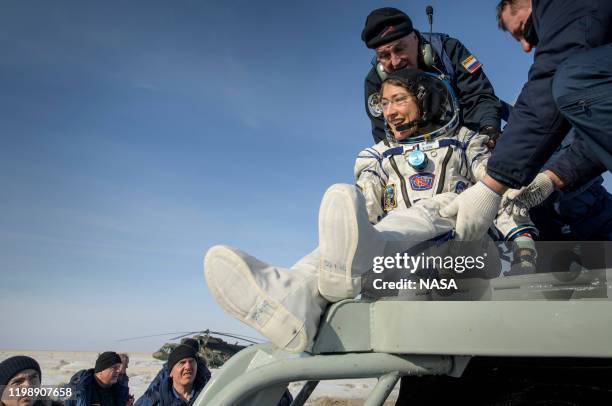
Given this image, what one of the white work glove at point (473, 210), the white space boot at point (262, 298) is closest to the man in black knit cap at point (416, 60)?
the white work glove at point (473, 210)

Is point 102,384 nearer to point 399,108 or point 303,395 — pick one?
point 303,395

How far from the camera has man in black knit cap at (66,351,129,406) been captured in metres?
4.29

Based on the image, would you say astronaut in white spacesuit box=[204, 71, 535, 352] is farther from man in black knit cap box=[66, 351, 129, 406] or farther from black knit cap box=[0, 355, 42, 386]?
man in black knit cap box=[66, 351, 129, 406]

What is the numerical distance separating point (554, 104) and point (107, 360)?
439 cm

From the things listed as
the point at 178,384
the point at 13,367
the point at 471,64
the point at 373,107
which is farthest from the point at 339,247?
the point at 178,384

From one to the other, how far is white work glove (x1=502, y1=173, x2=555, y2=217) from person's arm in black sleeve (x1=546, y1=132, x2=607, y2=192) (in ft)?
0.24

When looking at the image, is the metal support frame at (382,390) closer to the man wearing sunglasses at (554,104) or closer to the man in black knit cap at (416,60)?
the man wearing sunglasses at (554,104)

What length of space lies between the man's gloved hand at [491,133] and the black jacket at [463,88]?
40 millimetres

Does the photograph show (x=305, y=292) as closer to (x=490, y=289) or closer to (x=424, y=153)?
(x=490, y=289)

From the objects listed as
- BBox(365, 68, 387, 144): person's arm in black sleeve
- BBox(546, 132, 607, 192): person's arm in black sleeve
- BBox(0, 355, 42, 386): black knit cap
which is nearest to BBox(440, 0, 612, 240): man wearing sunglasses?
BBox(546, 132, 607, 192): person's arm in black sleeve

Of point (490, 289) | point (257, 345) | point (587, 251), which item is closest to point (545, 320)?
point (490, 289)

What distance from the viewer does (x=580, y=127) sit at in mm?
1484

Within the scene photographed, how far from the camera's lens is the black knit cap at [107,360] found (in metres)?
4.52

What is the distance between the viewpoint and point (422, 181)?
2699 mm
